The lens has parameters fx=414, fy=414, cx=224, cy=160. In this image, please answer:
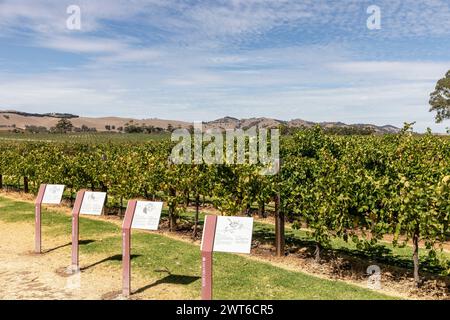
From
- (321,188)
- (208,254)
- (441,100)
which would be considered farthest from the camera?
(441,100)

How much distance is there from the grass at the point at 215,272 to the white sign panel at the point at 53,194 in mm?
1853

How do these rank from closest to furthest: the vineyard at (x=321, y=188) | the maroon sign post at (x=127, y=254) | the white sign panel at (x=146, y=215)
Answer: the white sign panel at (x=146, y=215)
the maroon sign post at (x=127, y=254)
the vineyard at (x=321, y=188)

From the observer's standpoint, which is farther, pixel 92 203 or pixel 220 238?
pixel 92 203

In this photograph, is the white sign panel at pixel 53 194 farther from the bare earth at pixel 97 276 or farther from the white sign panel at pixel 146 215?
the white sign panel at pixel 146 215

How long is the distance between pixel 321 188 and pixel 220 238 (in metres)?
5.67

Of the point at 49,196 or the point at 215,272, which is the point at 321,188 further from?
the point at 49,196

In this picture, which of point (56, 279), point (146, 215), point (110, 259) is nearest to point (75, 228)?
point (56, 279)

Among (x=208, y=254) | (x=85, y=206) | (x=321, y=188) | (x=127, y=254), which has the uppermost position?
(x=321, y=188)

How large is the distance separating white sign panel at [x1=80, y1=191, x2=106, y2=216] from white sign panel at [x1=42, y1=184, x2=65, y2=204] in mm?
1783

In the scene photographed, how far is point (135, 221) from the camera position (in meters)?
8.98

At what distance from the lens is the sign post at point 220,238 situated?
7320 mm

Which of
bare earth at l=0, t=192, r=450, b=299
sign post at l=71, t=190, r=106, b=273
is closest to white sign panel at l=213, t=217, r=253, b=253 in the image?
bare earth at l=0, t=192, r=450, b=299

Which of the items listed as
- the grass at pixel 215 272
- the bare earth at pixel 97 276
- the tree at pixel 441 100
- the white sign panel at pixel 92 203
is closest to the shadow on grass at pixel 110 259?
the grass at pixel 215 272
